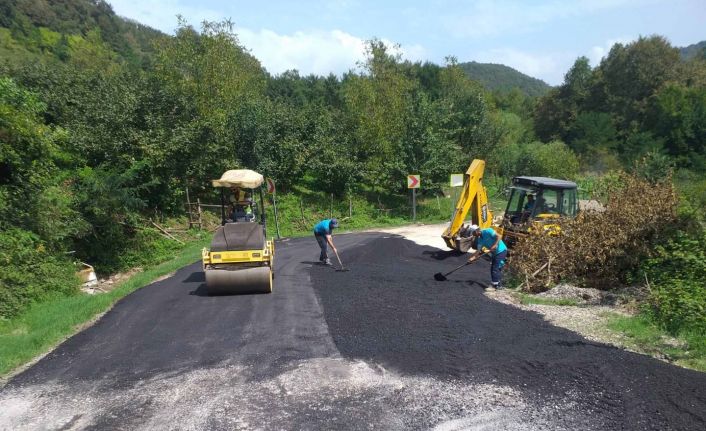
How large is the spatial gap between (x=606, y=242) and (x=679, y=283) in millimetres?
2304

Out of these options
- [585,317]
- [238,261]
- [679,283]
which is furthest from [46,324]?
[679,283]

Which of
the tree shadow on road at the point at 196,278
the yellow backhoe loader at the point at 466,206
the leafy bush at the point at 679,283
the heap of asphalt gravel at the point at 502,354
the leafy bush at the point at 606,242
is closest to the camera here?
the heap of asphalt gravel at the point at 502,354

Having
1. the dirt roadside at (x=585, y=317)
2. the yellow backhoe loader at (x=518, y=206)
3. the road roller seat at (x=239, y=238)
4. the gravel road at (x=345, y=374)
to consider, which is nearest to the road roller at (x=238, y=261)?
the road roller seat at (x=239, y=238)

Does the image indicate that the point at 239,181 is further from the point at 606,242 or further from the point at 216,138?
the point at 216,138

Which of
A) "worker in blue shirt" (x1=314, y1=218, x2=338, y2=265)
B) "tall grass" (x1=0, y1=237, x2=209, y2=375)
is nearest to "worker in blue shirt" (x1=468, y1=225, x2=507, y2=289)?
"worker in blue shirt" (x1=314, y1=218, x2=338, y2=265)

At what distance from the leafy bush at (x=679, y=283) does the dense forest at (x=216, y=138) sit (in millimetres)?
1384

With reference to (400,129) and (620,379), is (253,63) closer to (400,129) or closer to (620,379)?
(400,129)

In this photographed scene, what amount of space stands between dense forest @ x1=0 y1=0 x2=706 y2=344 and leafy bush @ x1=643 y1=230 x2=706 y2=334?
1.38 metres

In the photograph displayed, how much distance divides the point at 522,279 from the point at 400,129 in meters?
21.1

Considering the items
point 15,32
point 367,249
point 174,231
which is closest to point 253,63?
point 174,231

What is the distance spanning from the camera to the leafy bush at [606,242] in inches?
416

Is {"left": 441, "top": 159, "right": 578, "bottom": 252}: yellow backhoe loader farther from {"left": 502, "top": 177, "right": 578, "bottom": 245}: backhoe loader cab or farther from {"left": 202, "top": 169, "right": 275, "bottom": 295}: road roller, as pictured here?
{"left": 202, "top": 169, "right": 275, "bottom": 295}: road roller

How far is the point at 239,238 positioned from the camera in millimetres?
10734

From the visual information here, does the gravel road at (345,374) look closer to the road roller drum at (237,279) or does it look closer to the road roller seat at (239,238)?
the road roller drum at (237,279)
